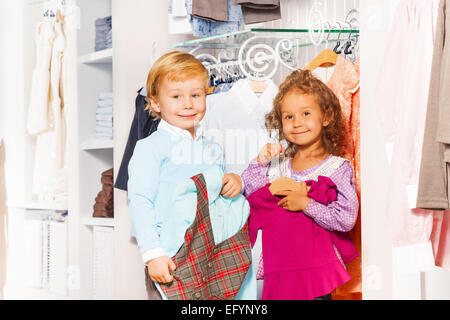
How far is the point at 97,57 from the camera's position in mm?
2066

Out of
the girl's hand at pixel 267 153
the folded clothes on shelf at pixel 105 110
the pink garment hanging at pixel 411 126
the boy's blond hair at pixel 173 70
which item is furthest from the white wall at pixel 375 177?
the folded clothes on shelf at pixel 105 110

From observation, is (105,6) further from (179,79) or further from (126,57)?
(179,79)

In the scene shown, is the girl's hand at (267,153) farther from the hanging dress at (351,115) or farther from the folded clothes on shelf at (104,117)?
the folded clothes on shelf at (104,117)

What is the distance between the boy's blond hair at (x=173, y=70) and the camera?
187 centimetres

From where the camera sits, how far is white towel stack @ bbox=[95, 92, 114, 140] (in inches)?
81.0

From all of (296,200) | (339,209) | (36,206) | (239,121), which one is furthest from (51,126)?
(339,209)

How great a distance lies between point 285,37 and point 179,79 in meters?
0.37

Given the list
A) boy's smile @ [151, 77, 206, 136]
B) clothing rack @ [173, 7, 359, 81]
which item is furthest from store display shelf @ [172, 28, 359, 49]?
boy's smile @ [151, 77, 206, 136]

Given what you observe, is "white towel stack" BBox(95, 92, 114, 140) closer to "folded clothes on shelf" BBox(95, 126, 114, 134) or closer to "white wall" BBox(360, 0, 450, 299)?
"folded clothes on shelf" BBox(95, 126, 114, 134)

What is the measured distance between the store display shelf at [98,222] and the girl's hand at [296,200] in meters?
0.62

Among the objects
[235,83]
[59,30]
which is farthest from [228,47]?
[59,30]

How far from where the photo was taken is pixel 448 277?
195 centimetres

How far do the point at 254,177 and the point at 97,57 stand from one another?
2.33 feet

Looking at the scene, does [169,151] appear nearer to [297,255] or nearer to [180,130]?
[180,130]
